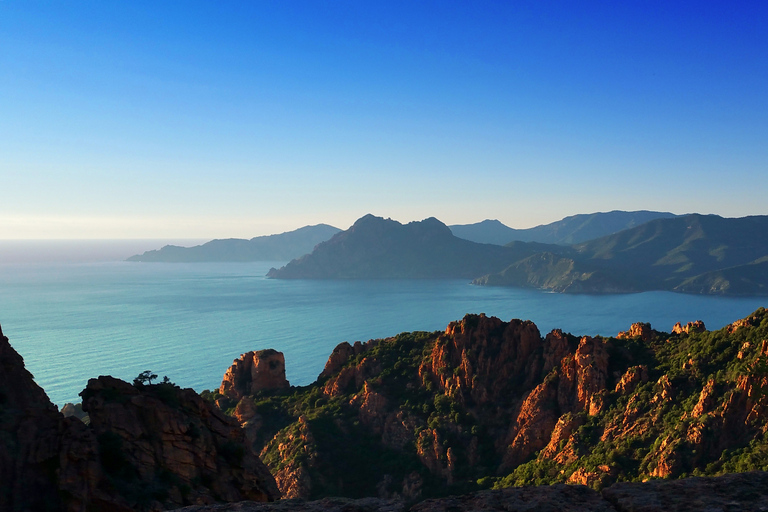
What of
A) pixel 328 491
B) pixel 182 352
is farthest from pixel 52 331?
pixel 328 491

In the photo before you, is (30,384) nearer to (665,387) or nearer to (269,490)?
(269,490)

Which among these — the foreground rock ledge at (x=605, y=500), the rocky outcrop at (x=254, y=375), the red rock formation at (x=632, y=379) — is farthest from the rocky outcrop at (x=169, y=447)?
the rocky outcrop at (x=254, y=375)

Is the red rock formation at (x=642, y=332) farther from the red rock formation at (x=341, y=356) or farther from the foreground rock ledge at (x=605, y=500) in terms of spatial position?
the foreground rock ledge at (x=605, y=500)

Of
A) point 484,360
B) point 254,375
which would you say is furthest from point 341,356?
point 484,360

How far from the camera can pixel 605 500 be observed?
724 centimetres

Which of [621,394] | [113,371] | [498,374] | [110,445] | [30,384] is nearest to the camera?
[110,445]

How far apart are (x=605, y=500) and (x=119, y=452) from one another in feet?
57.5

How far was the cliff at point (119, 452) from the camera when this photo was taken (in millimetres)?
16031

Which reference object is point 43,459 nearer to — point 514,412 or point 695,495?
point 695,495

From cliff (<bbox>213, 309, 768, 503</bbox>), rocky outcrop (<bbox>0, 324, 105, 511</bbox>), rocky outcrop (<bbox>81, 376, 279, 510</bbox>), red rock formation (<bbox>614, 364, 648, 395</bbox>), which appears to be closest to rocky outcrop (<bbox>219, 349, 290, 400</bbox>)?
cliff (<bbox>213, 309, 768, 503</bbox>)

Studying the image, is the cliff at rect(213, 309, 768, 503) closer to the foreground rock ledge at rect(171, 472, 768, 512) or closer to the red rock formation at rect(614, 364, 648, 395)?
the red rock formation at rect(614, 364, 648, 395)

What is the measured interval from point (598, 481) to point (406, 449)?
24057 millimetres

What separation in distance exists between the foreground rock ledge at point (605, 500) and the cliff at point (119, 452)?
1097cm

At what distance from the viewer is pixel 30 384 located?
21031 mm
